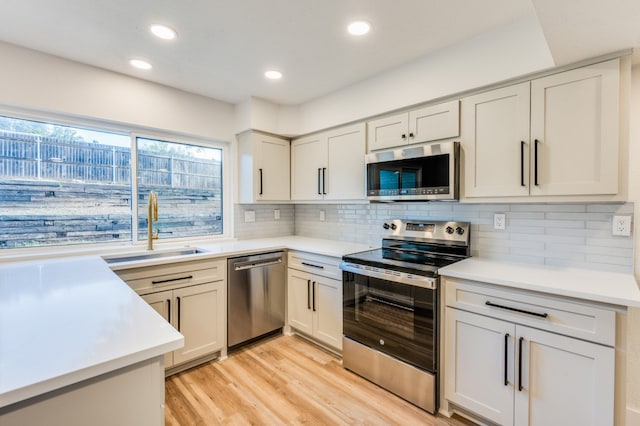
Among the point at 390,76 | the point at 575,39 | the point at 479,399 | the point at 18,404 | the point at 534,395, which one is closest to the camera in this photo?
the point at 18,404

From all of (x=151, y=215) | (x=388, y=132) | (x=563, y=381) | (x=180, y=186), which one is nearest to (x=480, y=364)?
(x=563, y=381)

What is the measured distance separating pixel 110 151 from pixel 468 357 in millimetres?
3200

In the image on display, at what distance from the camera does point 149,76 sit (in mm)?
2625

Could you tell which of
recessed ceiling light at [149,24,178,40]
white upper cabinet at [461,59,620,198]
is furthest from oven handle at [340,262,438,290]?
recessed ceiling light at [149,24,178,40]

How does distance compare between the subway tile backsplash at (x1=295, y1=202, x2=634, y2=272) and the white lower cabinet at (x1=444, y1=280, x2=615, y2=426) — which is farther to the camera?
the subway tile backsplash at (x1=295, y1=202, x2=634, y2=272)

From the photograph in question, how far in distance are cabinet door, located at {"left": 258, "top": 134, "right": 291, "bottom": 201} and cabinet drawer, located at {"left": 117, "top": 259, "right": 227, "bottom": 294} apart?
948 millimetres

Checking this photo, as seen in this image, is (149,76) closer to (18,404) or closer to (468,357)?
(18,404)

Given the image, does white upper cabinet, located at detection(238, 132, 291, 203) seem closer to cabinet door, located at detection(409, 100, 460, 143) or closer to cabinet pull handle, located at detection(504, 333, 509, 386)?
cabinet door, located at detection(409, 100, 460, 143)

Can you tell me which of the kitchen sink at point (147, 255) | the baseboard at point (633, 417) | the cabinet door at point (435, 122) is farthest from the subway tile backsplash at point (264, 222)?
the baseboard at point (633, 417)

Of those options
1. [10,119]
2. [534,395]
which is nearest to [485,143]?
[534,395]

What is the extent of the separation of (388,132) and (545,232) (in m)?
1.32

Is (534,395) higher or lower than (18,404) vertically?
lower

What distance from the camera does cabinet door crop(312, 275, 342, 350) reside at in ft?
8.46

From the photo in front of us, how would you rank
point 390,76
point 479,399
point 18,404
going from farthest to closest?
1. point 390,76
2. point 479,399
3. point 18,404
